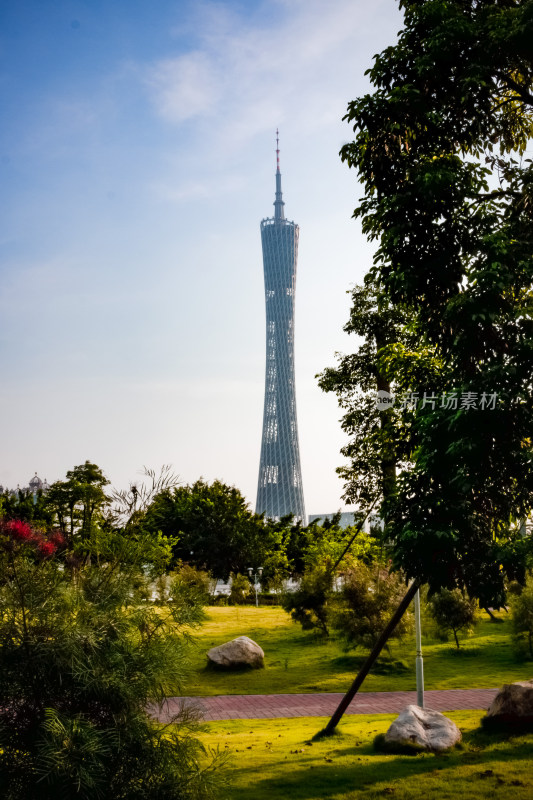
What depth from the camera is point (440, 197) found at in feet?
28.3

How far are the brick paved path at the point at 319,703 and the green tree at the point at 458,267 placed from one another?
6777 millimetres

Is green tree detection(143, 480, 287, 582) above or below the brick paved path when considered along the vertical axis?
above

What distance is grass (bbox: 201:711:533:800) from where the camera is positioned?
26.7ft

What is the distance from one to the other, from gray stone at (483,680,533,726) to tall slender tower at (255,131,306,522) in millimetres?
82050

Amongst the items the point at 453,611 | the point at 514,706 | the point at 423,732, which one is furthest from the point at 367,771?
the point at 453,611

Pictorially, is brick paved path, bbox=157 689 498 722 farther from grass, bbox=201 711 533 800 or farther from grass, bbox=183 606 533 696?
grass, bbox=201 711 533 800

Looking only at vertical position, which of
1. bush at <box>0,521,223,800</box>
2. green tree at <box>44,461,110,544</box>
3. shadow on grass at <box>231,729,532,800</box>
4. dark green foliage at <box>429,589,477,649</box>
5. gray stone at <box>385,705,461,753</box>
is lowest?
shadow on grass at <box>231,729,532,800</box>

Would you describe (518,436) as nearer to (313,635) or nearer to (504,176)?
(504,176)

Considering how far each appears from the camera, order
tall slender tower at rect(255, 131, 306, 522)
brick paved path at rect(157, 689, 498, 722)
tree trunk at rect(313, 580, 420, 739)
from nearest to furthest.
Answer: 1. tree trunk at rect(313, 580, 420, 739)
2. brick paved path at rect(157, 689, 498, 722)
3. tall slender tower at rect(255, 131, 306, 522)

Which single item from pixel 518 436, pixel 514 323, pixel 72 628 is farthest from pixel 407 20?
pixel 72 628

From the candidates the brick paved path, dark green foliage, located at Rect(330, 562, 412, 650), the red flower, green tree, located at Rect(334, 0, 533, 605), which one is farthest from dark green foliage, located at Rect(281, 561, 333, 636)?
green tree, located at Rect(334, 0, 533, 605)

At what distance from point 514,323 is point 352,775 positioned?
5726 millimetres

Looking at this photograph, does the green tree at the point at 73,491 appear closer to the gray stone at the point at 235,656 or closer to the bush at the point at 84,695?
the gray stone at the point at 235,656

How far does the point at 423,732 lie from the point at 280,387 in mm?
83155
